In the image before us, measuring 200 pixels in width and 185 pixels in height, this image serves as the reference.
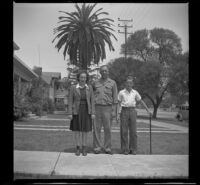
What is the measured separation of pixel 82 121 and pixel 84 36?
652 inches

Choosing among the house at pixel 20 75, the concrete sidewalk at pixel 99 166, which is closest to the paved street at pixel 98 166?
the concrete sidewalk at pixel 99 166

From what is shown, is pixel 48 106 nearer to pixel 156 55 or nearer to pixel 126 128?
pixel 156 55

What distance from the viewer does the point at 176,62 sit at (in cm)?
3672

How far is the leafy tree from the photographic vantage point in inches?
1454

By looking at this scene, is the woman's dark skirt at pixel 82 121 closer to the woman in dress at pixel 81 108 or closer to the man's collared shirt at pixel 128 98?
the woman in dress at pixel 81 108

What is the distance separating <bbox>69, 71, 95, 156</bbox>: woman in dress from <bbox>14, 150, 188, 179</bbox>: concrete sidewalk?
0.57 meters

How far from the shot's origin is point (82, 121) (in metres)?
6.97

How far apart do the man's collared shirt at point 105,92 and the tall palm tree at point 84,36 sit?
15.4 m

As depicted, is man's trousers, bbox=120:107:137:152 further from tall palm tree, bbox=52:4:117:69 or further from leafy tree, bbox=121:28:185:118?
leafy tree, bbox=121:28:185:118

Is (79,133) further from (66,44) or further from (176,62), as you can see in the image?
(176,62)

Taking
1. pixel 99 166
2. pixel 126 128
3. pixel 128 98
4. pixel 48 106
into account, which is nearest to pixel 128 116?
pixel 126 128

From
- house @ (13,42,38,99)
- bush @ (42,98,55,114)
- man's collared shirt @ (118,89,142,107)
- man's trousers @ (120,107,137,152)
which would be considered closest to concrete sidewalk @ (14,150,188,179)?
man's trousers @ (120,107,137,152)

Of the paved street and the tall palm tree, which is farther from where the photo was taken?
the tall palm tree
